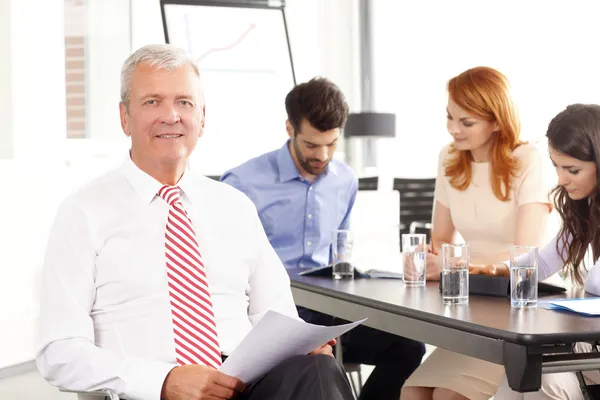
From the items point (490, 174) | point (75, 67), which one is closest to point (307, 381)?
point (490, 174)

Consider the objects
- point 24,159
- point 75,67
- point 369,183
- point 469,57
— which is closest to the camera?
point 24,159

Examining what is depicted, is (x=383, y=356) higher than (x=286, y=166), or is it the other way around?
(x=286, y=166)

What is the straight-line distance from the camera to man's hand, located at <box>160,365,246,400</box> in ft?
5.83

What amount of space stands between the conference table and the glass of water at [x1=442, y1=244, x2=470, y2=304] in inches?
1.2

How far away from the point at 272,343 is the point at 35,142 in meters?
3.89

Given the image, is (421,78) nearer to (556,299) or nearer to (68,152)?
(68,152)

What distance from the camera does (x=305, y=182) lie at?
343cm

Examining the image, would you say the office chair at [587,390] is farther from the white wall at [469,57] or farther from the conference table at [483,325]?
the white wall at [469,57]

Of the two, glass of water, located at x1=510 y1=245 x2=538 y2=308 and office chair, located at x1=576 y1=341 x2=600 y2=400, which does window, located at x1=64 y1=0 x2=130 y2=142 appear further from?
office chair, located at x1=576 y1=341 x2=600 y2=400

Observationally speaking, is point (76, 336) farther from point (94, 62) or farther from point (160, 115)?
point (94, 62)

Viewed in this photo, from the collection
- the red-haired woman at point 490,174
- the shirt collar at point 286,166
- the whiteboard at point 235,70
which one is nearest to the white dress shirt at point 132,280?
the red-haired woman at point 490,174

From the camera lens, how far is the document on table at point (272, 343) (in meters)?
1.67

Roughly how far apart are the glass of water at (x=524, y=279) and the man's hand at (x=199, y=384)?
0.75 metres

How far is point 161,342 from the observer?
77.7 inches
